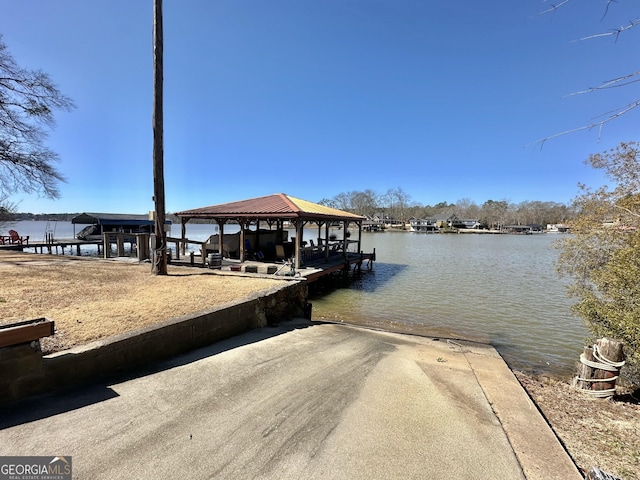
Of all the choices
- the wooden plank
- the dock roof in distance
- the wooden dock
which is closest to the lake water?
the wooden plank

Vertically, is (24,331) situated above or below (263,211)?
below

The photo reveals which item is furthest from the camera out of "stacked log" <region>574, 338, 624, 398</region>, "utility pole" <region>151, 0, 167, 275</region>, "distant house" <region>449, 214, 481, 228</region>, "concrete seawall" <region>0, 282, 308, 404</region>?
"distant house" <region>449, 214, 481, 228</region>

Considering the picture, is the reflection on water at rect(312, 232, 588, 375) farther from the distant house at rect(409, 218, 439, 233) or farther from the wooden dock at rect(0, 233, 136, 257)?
the distant house at rect(409, 218, 439, 233)

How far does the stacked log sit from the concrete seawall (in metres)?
5.56

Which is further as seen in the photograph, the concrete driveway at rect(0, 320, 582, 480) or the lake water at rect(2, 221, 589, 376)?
the lake water at rect(2, 221, 589, 376)

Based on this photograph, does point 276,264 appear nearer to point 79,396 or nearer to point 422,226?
point 79,396

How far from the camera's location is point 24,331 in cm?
312

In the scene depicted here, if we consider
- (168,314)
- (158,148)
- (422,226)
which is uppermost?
(158,148)

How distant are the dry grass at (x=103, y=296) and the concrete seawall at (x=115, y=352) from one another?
1.29ft

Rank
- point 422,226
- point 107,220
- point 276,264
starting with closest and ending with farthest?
point 276,264, point 107,220, point 422,226

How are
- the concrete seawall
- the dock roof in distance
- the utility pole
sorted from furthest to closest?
the dock roof in distance < the utility pole < the concrete seawall

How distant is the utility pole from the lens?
8875 millimetres

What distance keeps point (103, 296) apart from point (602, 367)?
28.2 ft

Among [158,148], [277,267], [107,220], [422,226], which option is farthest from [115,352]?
[422,226]
